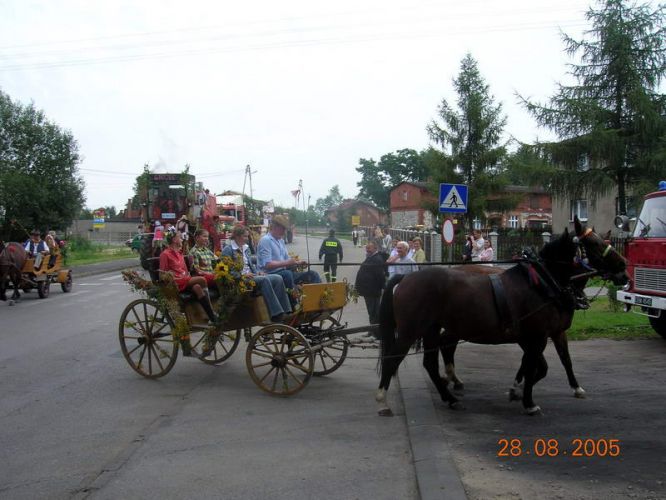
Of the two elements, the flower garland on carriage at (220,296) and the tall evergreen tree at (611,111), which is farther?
the tall evergreen tree at (611,111)

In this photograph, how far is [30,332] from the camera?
473 inches

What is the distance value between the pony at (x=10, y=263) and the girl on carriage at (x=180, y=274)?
35.0 feet

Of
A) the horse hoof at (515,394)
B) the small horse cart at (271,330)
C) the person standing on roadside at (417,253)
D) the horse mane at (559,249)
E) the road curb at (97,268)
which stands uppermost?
the horse mane at (559,249)

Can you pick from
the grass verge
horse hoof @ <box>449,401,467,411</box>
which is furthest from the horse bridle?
the grass verge

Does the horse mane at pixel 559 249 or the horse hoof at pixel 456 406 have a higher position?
the horse mane at pixel 559 249

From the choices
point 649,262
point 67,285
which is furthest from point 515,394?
point 67,285

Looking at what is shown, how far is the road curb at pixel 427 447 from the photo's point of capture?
4504 millimetres

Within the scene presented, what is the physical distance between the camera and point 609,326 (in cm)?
1168

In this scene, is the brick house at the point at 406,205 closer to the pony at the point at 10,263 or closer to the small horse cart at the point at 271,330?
the pony at the point at 10,263

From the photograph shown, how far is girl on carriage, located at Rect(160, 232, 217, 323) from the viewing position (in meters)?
8.09

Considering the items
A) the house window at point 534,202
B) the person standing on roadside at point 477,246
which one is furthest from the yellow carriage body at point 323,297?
the house window at point 534,202

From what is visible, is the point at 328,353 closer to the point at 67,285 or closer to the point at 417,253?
the point at 417,253

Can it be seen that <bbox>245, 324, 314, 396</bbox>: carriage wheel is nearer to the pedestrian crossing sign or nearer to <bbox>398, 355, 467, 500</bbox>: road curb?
<bbox>398, 355, 467, 500</bbox>: road curb

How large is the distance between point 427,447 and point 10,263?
598 inches
